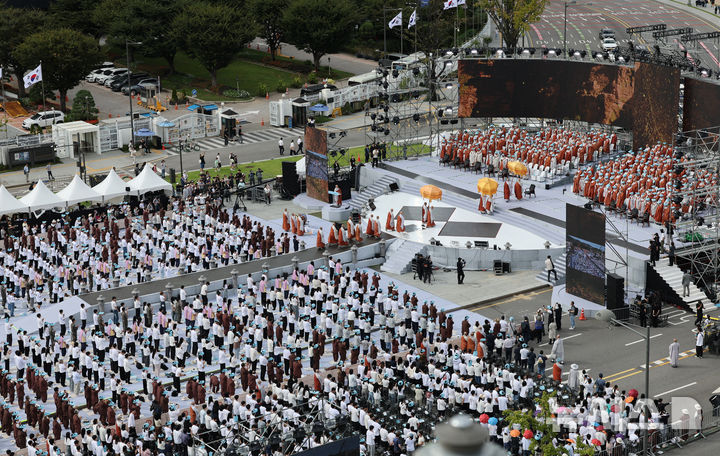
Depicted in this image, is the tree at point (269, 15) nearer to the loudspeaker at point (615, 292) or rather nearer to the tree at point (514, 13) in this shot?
the tree at point (514, 13)

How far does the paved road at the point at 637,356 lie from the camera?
38.5 metres

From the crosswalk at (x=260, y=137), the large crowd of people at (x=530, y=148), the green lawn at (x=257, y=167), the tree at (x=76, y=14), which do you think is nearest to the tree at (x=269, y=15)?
the tree at (x=76, y=14)

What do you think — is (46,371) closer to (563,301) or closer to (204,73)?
(563,301)

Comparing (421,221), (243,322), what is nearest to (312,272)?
(243,322)

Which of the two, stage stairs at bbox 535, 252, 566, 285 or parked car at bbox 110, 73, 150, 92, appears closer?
stage stairs at bbox 535, 252, 566, 285

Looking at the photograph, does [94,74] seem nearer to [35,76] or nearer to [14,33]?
[14,33]

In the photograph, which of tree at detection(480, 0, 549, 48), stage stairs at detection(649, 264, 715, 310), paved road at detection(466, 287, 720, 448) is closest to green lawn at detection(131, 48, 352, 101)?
tree at detection(480, 0, 549, 48)

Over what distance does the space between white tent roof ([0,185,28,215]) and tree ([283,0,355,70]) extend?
43.0 m

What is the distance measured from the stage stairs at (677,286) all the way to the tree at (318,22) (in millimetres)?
54432

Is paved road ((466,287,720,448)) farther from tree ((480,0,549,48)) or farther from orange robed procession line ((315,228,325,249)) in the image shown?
tree ((480,0,549,48))

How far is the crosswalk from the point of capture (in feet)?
262

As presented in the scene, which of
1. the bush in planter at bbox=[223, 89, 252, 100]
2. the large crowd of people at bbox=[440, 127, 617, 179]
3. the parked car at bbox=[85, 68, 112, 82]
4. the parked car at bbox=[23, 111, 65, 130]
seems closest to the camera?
the large crowd of people at bbox=[440, 127, 617, 179]

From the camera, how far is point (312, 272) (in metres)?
49.5

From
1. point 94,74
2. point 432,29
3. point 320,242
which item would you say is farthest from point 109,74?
point 320,242
